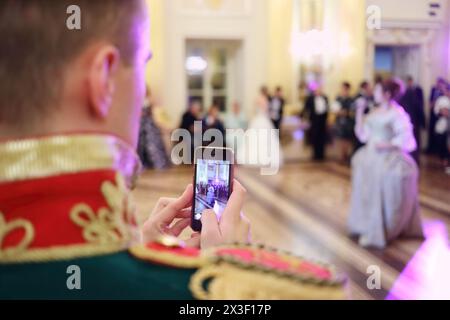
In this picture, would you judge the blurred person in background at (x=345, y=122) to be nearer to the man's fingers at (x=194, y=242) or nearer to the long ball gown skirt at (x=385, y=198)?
the long ball gown skirt at (x=385, y=198)

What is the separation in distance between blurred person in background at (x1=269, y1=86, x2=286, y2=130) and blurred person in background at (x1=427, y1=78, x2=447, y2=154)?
2508 millimetres

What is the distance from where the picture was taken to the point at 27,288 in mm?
536

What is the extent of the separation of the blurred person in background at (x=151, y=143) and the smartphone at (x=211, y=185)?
7429 millimetres

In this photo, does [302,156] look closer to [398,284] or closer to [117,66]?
[398,284]

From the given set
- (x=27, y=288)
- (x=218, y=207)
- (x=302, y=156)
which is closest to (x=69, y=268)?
(x=27, y=288)

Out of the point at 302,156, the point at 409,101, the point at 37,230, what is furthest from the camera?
the point at 302,156

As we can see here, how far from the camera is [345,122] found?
28.8ft

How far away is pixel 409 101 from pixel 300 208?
3262 millimetres

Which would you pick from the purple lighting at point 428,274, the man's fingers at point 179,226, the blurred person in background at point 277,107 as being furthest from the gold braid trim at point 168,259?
the blurred person in background at point 277,107

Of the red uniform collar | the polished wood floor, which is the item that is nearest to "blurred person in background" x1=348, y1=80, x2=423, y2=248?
the polished wood floor

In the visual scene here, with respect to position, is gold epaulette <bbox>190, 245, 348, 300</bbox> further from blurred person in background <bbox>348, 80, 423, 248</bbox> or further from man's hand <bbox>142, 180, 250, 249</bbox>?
blurred person in background <bbox>348, 80, 423, 248</bbox>

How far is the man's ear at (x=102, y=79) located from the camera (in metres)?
0.53

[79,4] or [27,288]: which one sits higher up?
[79,4]

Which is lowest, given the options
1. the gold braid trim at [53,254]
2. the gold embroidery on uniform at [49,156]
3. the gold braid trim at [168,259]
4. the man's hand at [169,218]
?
the man's hand at [169,218]
